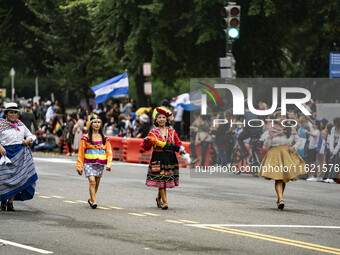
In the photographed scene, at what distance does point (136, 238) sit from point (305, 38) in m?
31.5

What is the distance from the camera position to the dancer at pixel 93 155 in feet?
46.5

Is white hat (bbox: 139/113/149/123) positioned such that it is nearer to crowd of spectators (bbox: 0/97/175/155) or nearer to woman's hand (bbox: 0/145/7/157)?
crowd of spectators (bbox: 0/97/175/155)

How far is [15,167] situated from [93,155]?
1.34 m

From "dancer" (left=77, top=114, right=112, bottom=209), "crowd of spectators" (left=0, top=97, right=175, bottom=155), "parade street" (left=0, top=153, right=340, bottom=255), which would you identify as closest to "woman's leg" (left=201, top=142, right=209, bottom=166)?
"crowd of spectators" (left=0, top=97, right=175, bottom=155)

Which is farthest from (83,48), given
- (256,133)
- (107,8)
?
(256,133)

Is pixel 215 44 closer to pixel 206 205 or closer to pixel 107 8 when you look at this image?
pixel 107 8

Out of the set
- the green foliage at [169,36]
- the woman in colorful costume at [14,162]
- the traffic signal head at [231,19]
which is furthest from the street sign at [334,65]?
the woman in colorful costume at [14,162]

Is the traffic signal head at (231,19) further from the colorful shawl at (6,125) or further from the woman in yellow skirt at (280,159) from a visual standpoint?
the colorful shawl at (6,125)

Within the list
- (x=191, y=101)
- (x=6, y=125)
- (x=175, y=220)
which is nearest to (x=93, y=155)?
(x=6, y=125)

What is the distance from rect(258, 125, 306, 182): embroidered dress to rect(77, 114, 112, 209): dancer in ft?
8.87

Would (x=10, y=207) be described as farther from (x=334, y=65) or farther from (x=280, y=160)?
(x=334, y=65)

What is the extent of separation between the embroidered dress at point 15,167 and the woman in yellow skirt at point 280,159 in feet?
12.9

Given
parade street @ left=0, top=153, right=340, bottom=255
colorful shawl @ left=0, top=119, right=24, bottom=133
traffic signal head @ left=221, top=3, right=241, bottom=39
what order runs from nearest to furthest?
parade street @ left=0, top=153, right=340, bottom=255
colorful shawl @ left=0, top=119, right=24, bottom=133
traffic signal head @ left=221, top=3, right=241, bottom=39

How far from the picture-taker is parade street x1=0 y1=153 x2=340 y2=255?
1016cm
